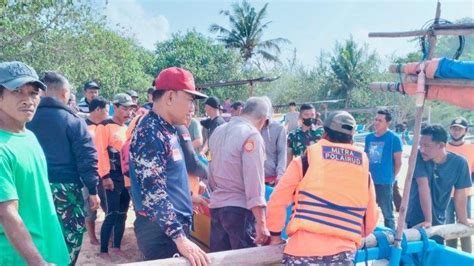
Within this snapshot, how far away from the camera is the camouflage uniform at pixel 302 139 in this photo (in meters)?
6.08

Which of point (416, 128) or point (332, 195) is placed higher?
point (416, 128)

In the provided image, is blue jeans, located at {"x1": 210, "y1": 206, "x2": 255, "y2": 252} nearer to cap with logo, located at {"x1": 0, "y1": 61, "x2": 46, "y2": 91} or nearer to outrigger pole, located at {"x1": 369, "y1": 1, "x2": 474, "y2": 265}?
outrigger pole, located at {"x1": 369, "y1": 1, "x2": 474, "y2": 265}

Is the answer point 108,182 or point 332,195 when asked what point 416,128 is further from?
point 108,182

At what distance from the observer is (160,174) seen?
6.88ft

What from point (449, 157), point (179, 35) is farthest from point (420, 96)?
point (179, 35)

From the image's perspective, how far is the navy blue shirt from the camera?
81.1 inches

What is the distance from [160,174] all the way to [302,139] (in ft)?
14.0

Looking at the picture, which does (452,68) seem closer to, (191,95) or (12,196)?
(191,95)

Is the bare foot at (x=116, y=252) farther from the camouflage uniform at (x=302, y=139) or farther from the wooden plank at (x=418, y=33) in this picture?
the wooden plank at (x=418, y=33)

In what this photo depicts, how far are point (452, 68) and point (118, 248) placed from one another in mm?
3877

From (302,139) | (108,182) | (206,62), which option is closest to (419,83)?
(108,182)

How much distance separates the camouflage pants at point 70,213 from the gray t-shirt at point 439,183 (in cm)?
295

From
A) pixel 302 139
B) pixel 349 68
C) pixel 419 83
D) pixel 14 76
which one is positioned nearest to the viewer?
pixel 14 76

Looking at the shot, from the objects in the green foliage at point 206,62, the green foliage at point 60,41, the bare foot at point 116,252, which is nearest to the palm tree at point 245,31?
Result: the green foliage at point 206,62
